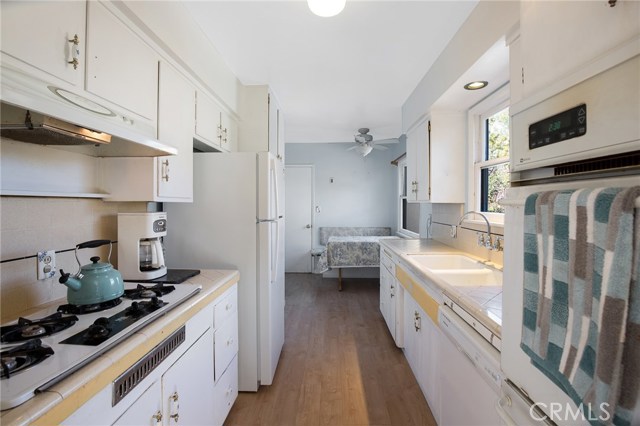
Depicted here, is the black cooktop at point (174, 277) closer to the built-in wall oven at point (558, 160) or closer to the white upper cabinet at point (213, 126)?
the white upper cabinet at point (213, 126)

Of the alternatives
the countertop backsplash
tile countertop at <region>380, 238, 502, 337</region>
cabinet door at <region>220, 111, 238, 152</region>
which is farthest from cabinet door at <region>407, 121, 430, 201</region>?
the countertop backsplash

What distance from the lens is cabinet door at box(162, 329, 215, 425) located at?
1.08 metres

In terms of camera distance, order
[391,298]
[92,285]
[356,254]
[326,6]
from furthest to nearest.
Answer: [356,254], [391,298], [326,6], [92,285]

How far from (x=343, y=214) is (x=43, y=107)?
4.98m

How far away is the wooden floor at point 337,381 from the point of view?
1.78m

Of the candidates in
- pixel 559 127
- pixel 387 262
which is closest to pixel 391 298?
pixel 387 262

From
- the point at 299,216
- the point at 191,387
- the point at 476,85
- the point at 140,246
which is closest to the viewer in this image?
the point at 191,387

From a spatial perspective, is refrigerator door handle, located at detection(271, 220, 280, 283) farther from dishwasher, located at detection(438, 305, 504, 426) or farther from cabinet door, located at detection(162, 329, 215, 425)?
dishwasher, located at detection(438, 305, 504, 426)

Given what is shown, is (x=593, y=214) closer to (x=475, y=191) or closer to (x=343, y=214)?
(x=475, y=191)

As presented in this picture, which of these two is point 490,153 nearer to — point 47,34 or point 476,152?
point 476,152

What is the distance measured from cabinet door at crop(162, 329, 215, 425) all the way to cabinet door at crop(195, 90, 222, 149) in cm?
130

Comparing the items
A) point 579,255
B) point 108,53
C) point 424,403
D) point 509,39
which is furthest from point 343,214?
point 579,255

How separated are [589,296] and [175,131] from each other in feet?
6.10

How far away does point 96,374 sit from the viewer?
744 millimetres
